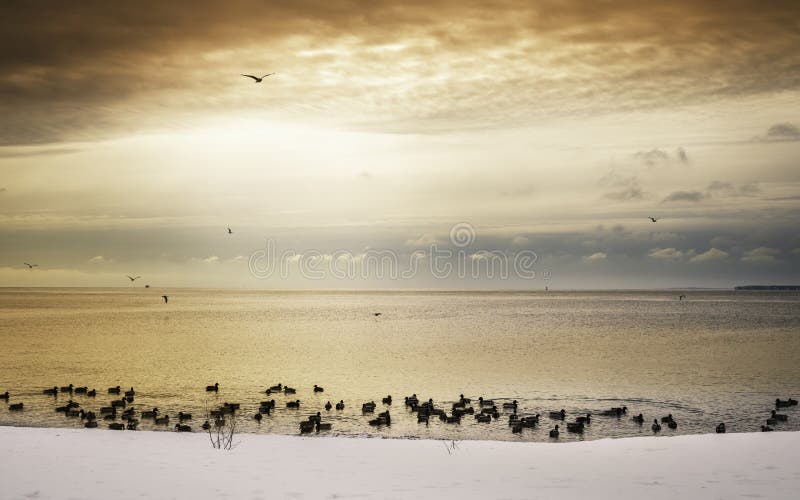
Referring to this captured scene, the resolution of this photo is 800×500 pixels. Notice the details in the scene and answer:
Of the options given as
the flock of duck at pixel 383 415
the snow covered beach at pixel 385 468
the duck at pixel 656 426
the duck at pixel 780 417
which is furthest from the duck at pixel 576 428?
the duck at pixel 780 417

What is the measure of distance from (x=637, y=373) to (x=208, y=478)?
4169cm

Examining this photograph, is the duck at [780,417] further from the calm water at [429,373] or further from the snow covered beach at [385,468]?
the snow covered beach at [385,468]

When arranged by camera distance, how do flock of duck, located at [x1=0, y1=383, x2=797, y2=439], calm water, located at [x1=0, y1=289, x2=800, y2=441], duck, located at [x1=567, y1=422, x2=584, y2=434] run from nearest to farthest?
duck, located at [x1=567, y1=422, x2=584, y2=434] → flock of duck, located at [x1=0, y1=383, x2=797, y2=439] → calm water, located at [x1=0, y1=289, x2=800, y2=441]

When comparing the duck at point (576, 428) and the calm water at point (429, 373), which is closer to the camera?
the duck at point (576, 428)

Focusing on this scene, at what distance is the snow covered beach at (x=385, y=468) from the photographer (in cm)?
1214

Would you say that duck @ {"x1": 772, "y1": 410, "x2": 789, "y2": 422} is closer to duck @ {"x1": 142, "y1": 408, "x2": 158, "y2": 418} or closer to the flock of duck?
the flock of duck

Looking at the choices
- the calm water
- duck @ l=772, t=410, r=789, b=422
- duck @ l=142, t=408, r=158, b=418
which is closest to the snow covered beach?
the calm water

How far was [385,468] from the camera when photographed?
568 inches

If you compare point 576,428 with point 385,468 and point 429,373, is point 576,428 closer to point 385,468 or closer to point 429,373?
point 385,468

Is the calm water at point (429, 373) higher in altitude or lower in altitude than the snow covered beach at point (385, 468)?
lower

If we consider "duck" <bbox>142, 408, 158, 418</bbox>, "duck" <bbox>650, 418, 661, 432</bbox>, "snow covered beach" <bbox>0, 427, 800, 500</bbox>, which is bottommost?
"duck" <bbox>650, 418, 661, 432</bbox>

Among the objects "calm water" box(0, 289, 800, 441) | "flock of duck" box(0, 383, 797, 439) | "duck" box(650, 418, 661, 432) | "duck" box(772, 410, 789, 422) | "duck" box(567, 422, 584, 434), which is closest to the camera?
"duck" box(567, 422, 584, 434)

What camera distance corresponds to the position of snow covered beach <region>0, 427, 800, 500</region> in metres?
12.1

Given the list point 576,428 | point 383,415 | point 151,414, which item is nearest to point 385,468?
point 576,428
